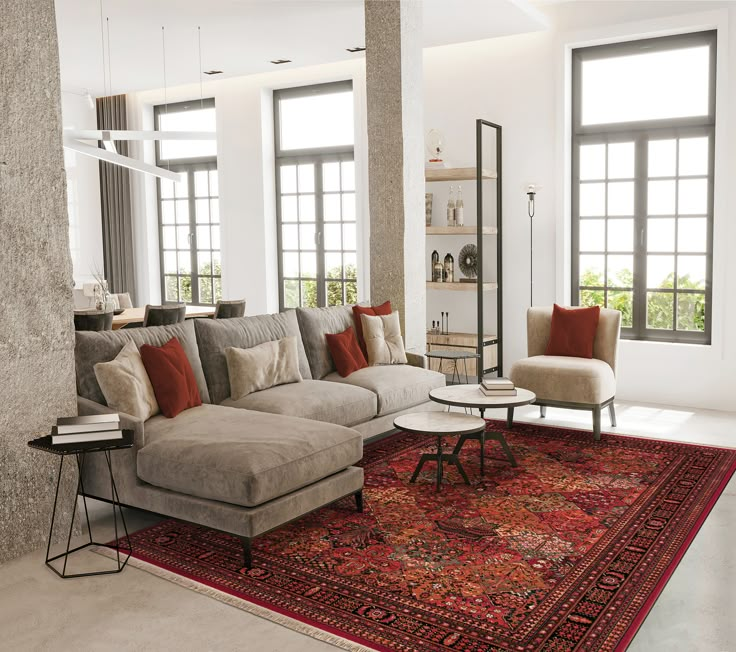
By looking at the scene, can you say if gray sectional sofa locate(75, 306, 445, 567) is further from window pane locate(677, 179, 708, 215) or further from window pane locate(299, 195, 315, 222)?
window pane locate(299, 195, 315, 222)

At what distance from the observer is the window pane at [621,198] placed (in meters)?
7.66

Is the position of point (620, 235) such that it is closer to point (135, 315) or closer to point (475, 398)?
point (475, 398)

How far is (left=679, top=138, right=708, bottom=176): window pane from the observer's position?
725 cm

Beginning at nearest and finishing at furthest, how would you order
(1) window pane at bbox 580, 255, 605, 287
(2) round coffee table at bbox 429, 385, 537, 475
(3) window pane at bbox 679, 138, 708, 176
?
(2) round coffee table at bbox 429, 385, 537, 475, (3) window pane at bbox 679, 138, 708, 176, (1) window pane at bbox 580, 255, 605, 287

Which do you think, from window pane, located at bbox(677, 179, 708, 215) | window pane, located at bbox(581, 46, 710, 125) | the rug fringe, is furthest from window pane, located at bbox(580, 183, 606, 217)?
the rug fringe

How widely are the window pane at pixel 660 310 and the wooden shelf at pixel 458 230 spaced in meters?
1.63

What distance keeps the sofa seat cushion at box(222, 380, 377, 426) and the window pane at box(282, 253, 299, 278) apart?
4441mm

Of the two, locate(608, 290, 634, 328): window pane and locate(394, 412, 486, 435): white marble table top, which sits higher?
locate(608, 290, 634, 328): window pane

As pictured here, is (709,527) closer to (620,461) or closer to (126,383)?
(620,461)

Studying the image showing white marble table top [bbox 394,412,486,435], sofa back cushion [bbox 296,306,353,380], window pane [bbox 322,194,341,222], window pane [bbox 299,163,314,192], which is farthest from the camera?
window pane [bbox 299,163,314,192]

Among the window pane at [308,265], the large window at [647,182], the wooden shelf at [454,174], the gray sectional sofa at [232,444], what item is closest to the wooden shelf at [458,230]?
the wooden shelf at [454,174]

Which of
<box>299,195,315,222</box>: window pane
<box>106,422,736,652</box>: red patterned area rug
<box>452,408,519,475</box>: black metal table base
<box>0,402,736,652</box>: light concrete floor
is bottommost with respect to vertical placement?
<box>0,402,736,652</box>: light concrete floor

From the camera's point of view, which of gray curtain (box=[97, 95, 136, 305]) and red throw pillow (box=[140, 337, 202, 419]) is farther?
gray curtain (box=[97, 95, 136, 305])

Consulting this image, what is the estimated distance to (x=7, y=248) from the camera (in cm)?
387
